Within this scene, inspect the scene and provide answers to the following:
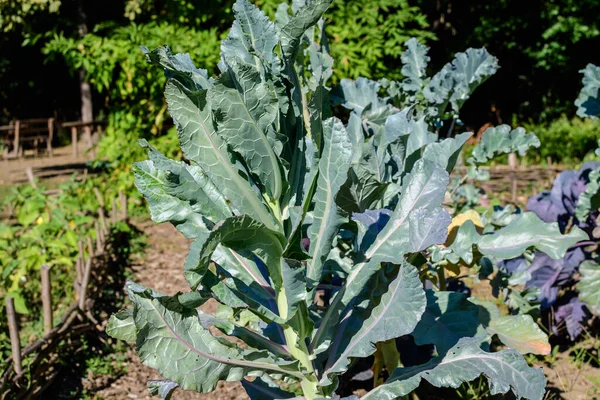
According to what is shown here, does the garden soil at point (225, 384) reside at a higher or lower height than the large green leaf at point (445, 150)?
lower

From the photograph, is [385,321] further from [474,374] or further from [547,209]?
[547,209]

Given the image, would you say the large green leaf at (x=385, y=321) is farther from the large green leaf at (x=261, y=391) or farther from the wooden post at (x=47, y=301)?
the wooden post at (x=47, y=301)

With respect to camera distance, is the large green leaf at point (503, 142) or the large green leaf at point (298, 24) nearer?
the large green leaf at point (298, 24)

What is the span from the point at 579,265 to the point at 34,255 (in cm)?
331

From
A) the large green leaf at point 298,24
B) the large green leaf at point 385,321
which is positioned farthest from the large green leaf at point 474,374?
the large green leaf at point 298,24

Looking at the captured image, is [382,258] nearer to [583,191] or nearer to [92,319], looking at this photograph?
[583,191]

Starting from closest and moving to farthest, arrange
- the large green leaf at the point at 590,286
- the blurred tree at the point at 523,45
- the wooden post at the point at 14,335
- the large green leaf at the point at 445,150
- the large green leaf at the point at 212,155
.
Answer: the large green leaf at the point at 212,155 → the large green leaf at the point at 445,150 → the wooden post at the point at 14,335 → the large green leaf at the point at 590,286 → the blurred tree at the point at 523,45

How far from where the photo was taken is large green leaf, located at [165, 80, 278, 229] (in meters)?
1.59

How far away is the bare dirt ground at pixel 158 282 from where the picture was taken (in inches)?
116

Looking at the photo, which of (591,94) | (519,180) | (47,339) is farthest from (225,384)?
(519,180)

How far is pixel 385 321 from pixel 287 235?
0.37 metres

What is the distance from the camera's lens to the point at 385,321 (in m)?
1.59

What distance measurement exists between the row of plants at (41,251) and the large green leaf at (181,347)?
75.9 inches

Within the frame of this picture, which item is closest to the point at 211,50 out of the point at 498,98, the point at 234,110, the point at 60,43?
the point at 60,43
